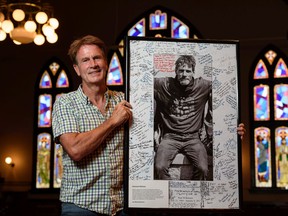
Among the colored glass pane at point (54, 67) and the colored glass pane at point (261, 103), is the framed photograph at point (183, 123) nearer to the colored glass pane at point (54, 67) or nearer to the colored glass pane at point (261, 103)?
the colored glass pane at point (261, 103)

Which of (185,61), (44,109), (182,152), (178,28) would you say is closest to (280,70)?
(178,28)

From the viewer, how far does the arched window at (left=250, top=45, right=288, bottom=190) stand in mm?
12594

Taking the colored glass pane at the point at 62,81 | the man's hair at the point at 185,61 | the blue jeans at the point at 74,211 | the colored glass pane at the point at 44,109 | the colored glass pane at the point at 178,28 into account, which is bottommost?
the blue jeans at the point at 74,211

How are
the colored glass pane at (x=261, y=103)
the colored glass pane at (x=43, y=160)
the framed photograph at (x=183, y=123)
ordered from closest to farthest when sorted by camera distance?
1. the framed photograph at (x=183, y=123)
2. the colored glass pane at (x=261, y=103)
3. the colored glass pane at (x=43, y=160)

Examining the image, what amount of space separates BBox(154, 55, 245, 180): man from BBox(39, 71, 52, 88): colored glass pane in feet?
37.6

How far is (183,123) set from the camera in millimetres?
3008

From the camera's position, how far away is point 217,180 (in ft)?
9.84

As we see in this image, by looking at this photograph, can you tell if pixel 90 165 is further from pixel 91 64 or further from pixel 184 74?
pixel 184 74

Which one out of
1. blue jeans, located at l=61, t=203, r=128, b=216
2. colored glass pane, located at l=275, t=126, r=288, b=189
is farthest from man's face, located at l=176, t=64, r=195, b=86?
colored glass pane, located at l=275, t=126, r=288, b=189

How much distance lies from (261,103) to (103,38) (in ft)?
13.3

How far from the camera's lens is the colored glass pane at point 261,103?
42.1 feet

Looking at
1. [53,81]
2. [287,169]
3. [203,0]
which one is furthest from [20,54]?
[287,169]

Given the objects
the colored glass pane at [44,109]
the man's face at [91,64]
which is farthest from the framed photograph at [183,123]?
the colored glass pane at [44,109]

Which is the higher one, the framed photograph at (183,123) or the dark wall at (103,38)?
the dark wall at (103,38)
